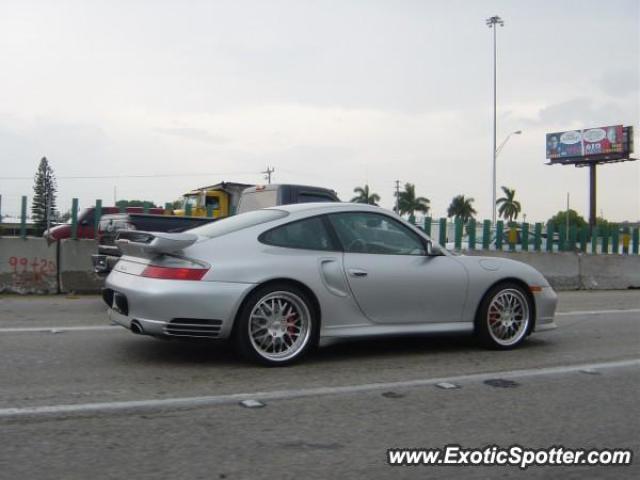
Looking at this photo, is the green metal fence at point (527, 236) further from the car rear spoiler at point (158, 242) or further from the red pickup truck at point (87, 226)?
the car rear spoiler at point (158, 242)

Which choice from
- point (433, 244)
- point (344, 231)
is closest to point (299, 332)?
point (344, 231)

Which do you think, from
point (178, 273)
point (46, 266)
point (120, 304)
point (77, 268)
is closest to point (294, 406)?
point (178, 273)

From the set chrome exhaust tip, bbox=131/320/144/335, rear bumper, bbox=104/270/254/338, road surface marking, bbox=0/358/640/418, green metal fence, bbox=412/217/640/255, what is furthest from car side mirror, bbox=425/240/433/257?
green metal fence, bbox=412/217/640/255

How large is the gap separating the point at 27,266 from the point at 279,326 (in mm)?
7192

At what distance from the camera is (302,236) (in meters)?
5.90

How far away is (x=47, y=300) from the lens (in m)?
10.4

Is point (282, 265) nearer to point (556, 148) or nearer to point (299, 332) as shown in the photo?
point (299, 332)

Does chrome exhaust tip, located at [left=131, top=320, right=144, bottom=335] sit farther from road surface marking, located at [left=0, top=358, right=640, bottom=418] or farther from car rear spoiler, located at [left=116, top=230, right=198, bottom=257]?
road surface marking, located at [left=0, top=358, right=640, bottom=418]

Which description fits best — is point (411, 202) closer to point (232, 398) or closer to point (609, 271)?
point (609, 271)

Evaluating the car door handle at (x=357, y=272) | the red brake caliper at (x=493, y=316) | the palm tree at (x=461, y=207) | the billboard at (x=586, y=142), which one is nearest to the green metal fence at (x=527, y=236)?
the red brake caliper at (x=493, y=316)

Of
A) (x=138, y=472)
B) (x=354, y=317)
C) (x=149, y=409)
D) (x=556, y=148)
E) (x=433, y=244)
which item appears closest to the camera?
(x=138, y=472)

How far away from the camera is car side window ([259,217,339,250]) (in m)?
5.77

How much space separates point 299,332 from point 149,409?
165 centimetres

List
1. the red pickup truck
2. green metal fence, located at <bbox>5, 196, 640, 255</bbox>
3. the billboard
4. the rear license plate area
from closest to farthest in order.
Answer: the rear license plate area → the red pickup truck → green metal fence, located at <bbox>5, 196, 640, 255</bbox> → the billboard
